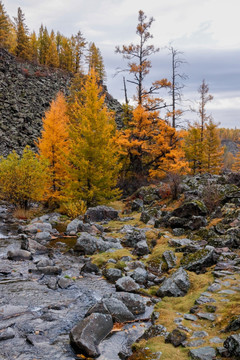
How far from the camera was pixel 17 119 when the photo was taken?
137 feet

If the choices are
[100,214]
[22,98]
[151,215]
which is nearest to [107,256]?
[151,215]

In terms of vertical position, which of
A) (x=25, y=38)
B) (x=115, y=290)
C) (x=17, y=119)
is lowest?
(x=115, y=290)

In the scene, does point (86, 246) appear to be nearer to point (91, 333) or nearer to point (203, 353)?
point (91, 333)

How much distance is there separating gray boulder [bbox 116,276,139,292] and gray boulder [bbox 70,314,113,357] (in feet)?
5.37

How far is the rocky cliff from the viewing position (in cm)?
3931

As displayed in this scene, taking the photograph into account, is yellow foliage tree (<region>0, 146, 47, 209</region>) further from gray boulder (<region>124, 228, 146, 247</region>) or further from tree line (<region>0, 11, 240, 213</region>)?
gray boulder (<region>124, 228, 146, 247</region>)

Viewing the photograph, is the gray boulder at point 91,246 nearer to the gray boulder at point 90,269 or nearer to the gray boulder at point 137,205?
the gray boulder at point 90,269

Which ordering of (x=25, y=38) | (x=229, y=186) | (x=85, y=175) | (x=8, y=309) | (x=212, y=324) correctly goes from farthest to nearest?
(x=25, y=38), (x=85, y=175), (x=229, y=186), (x=8, y=309), (x=212, y=324)

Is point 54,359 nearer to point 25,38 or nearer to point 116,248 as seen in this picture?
point 116,248

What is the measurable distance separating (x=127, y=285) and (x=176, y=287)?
1231 millimetres

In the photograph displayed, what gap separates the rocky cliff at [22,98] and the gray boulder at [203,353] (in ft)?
121

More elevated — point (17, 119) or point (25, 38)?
point (25, 38)

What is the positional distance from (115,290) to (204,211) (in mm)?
6218

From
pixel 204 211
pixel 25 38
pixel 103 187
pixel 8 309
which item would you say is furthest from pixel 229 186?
pixel 25 38
